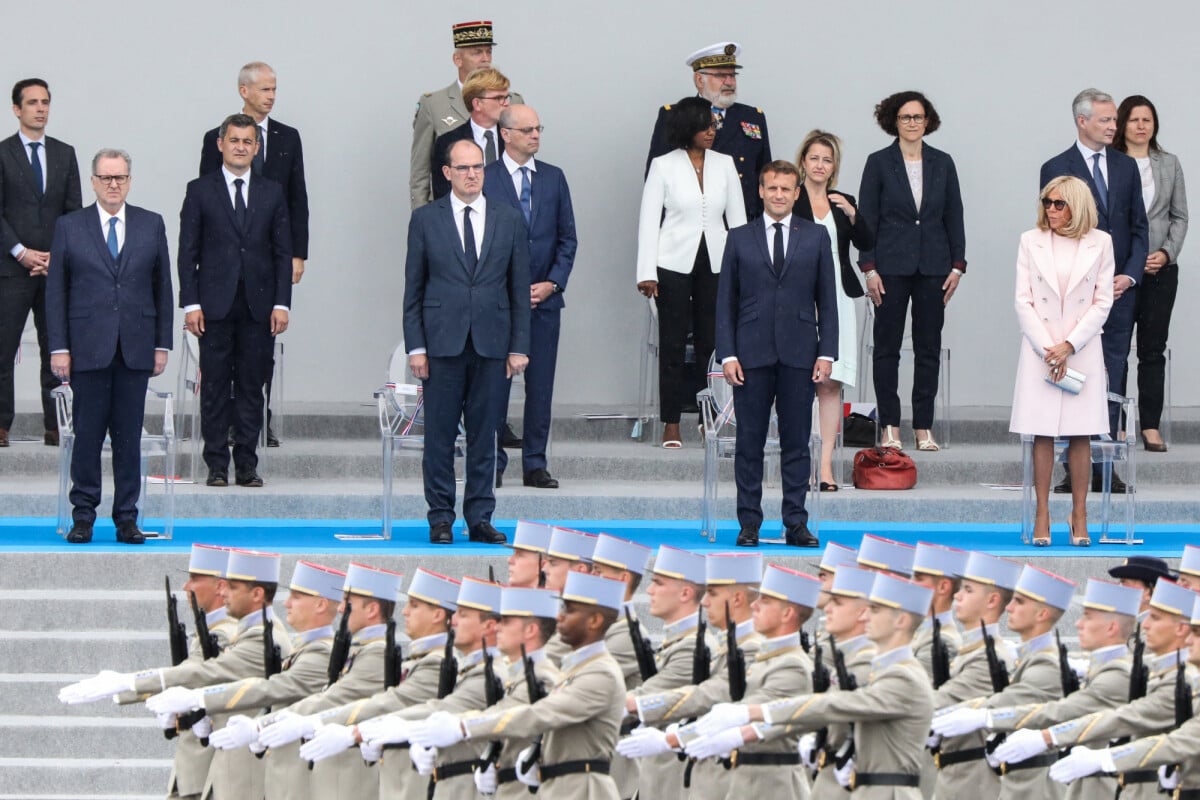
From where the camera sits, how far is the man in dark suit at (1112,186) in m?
10.7

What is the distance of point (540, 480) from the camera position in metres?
10.7

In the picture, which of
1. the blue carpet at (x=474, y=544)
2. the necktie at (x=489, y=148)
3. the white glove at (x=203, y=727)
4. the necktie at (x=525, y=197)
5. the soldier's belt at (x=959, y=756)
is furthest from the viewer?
the necktie at (x=489, y=148)

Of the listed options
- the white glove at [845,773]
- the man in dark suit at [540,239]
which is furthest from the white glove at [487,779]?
the man in dark suit at [540,239]

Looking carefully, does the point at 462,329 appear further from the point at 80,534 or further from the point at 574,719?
the point at 574,719

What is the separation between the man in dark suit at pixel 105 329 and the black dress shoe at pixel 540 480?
189cm

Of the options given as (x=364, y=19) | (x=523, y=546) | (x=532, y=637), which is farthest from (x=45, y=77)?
(x=532, y=637)

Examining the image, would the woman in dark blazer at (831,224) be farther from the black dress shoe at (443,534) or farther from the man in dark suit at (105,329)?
the man in dark suit at (105,329)

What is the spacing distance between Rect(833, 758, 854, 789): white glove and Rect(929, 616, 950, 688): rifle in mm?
466

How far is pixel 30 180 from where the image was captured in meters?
11.0

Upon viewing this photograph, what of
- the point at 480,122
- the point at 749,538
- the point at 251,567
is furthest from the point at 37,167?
the point at 251,567

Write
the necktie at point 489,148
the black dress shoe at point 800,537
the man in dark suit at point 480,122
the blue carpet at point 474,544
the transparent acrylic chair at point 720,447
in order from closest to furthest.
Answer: the blue carpet at point 474,544 → the black dress shoe at point 800,537 → the transparent acrylic chair at point 720,447 → the man in dark suit at point 480,122 → the necktie at point 489,148

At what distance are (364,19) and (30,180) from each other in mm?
2496

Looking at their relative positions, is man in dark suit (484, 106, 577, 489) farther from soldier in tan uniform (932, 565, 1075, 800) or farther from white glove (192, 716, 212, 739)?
soldier in tan uniform (932, 565, 1075, 800)

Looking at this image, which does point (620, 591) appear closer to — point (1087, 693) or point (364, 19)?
point (1087, 693)
